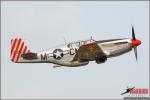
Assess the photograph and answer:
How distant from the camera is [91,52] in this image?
111ft

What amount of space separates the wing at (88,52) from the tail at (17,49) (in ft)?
17.7

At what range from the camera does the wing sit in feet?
108

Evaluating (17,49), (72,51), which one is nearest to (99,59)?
(72,51)

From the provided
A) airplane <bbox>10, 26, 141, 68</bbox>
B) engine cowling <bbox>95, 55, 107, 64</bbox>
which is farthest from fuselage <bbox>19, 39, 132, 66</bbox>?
engine cowling <bbox>95, 55, 107, 64</bbox>

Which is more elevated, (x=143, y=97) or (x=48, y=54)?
(x=48, y=54)

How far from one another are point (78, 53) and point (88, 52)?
797 millimetres

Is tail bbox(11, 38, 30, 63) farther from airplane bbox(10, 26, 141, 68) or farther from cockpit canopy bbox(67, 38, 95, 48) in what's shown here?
cockpit canopy bbox(67, 38, 95, 48)

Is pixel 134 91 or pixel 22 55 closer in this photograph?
pixel 134 91

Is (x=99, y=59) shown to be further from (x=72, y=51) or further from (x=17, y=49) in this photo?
(x=17, y=49)

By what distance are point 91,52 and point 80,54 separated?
2.92ft

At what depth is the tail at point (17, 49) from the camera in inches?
1448

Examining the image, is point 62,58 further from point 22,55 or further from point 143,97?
point 143,97

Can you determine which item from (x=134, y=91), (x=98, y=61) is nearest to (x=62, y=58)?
(x=98, y=61)

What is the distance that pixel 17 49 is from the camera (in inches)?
1474
